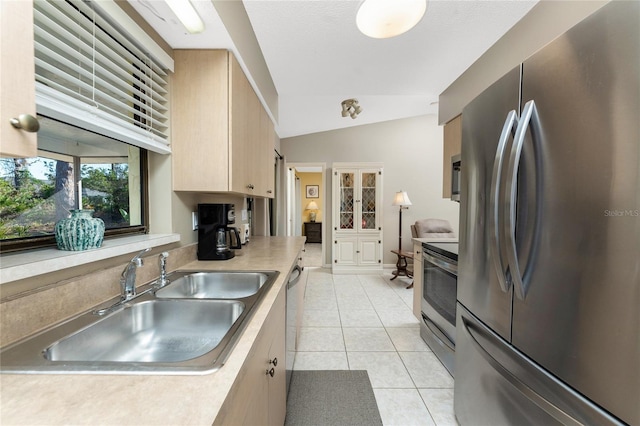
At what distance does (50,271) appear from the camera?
0.73 meters

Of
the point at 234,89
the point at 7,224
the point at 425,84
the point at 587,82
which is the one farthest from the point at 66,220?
the point at 425,84

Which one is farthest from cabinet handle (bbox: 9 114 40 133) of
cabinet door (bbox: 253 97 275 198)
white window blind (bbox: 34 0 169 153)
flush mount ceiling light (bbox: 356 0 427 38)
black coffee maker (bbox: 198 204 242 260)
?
cabinet door (bbox: 253 97 275 198)

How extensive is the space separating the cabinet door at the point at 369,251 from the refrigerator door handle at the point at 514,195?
359 centimetres

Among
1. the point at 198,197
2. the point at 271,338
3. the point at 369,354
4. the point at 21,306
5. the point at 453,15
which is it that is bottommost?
the point at 369,354

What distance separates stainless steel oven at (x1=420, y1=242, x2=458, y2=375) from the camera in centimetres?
172

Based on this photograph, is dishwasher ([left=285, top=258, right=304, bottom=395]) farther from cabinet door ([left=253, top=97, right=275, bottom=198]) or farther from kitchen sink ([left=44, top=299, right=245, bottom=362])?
cabinet door ([left=253, top=97, right=275, bottom=198])

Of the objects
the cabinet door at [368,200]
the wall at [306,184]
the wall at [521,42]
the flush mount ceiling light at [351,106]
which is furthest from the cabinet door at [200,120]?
the wall at [306,184]

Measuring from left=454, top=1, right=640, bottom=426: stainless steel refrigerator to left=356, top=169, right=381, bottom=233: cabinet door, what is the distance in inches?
130

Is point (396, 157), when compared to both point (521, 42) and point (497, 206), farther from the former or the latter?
point (497, 206)

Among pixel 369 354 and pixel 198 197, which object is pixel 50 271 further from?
pixel 369 354

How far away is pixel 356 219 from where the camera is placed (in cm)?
446

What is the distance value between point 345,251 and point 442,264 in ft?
8.90

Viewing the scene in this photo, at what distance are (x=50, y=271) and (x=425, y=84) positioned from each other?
2.83 meters

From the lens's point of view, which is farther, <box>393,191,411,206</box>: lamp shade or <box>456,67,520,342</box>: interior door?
<box>393,191,411,206</box>: lamp shade
